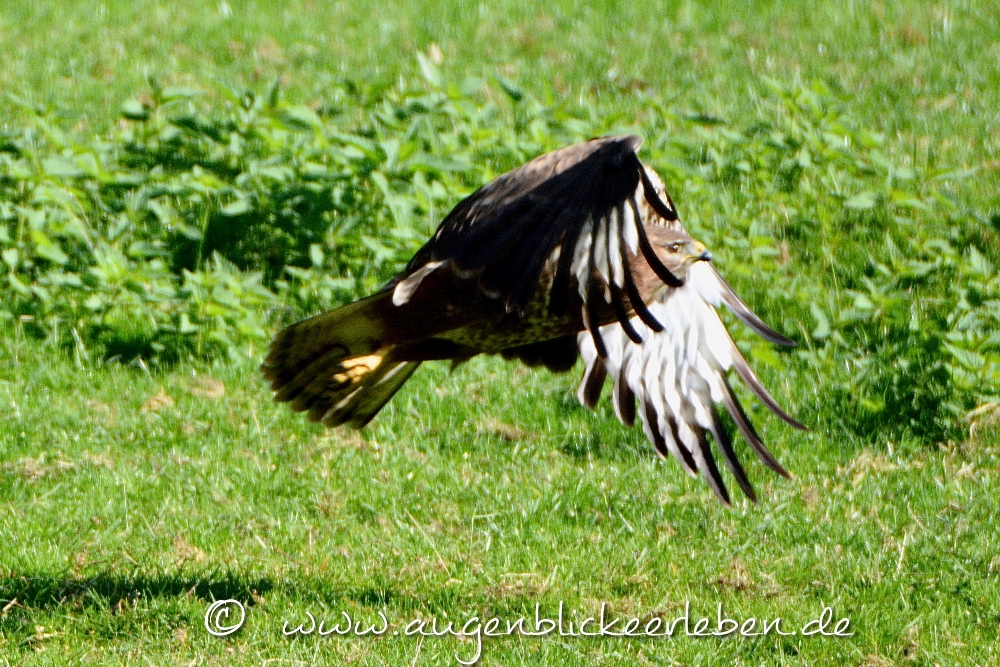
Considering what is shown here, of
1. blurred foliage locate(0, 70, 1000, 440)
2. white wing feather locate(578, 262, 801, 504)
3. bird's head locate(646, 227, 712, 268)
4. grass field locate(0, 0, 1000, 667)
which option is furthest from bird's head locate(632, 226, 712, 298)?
blurred foliage locate(0, 70, 1000, 440)

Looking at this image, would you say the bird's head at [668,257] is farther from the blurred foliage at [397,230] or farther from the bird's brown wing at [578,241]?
the blurred foliage at [397,230]

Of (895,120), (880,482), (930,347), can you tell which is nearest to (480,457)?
(880,482)

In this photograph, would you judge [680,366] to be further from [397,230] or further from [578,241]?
[397,230]

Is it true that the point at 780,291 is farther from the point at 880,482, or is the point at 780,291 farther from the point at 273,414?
the point at 273,414

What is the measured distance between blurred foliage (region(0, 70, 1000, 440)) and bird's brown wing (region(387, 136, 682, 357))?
2094mm

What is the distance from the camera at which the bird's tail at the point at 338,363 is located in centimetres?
425

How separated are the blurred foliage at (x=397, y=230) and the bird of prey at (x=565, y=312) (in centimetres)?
97

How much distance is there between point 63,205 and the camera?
6.18 meters

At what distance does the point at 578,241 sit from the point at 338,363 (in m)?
1.17

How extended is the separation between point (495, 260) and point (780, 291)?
297 cm

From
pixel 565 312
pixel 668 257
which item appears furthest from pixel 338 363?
pixel 668 257

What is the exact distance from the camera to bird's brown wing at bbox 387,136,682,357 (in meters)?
3.54

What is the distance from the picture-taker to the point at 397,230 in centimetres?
608

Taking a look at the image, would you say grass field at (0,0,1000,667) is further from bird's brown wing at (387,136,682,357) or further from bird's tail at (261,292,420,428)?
bird's brown wing at (387,136,682,357)
